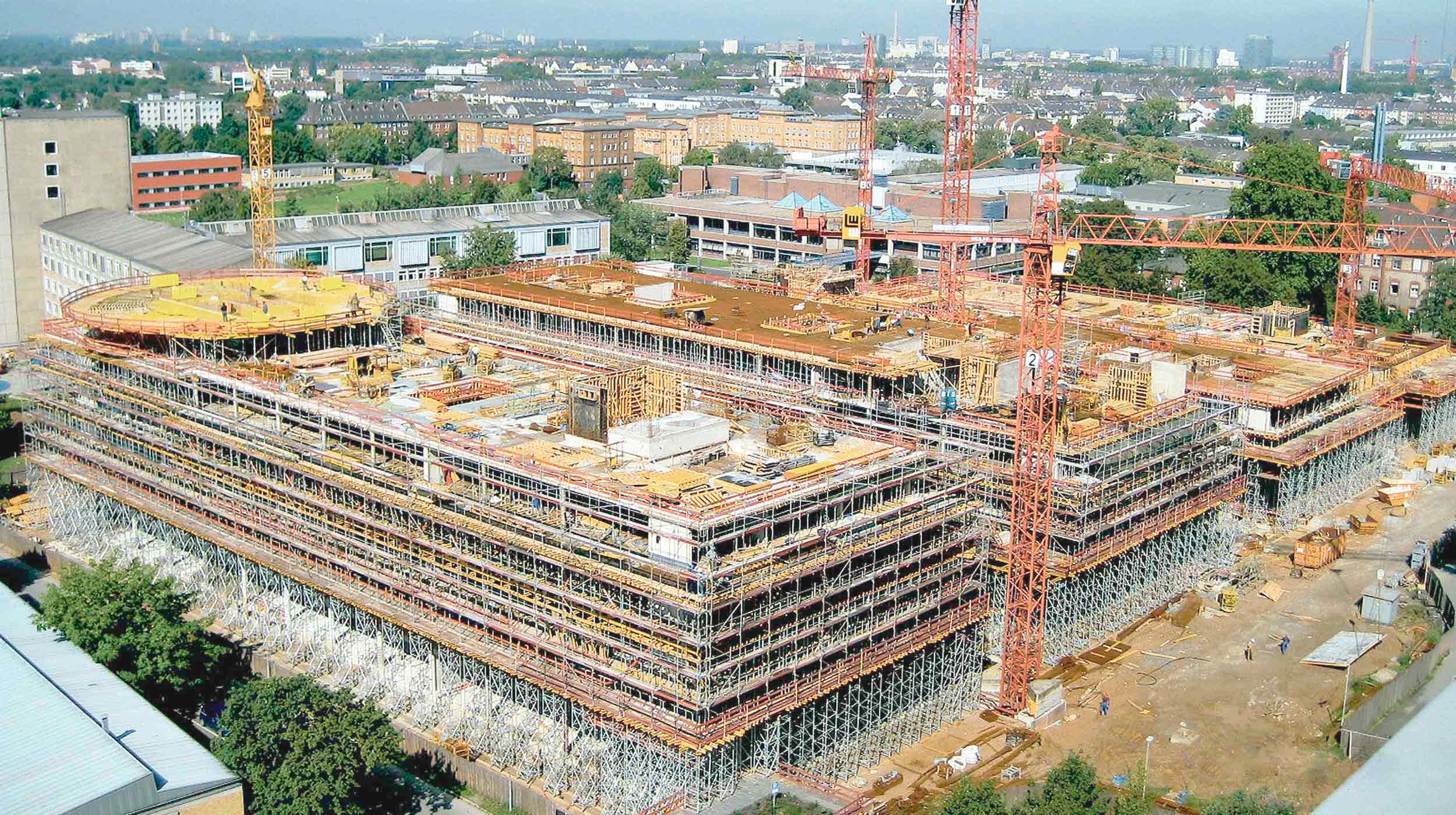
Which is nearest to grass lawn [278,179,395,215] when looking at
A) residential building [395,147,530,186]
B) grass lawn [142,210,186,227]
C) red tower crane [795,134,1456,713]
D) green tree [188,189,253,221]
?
residential building [395,147,530,186]

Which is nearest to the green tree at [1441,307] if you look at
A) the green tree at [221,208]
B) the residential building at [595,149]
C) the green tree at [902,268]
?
the green tree at [902,268]

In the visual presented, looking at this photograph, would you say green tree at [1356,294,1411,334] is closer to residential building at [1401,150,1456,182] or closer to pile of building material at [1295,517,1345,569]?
pile of building material at [1295,517,1345,569]

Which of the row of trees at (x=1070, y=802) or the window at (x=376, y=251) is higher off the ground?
the window at (x=376, y=251)

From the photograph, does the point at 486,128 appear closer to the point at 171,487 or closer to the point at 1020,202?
the point at 1020,202

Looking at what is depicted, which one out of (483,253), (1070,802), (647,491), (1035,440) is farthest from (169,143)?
(1070,802)

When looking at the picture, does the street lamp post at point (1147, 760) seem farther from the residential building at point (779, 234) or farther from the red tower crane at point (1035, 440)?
the residential building at point (779, 234)
